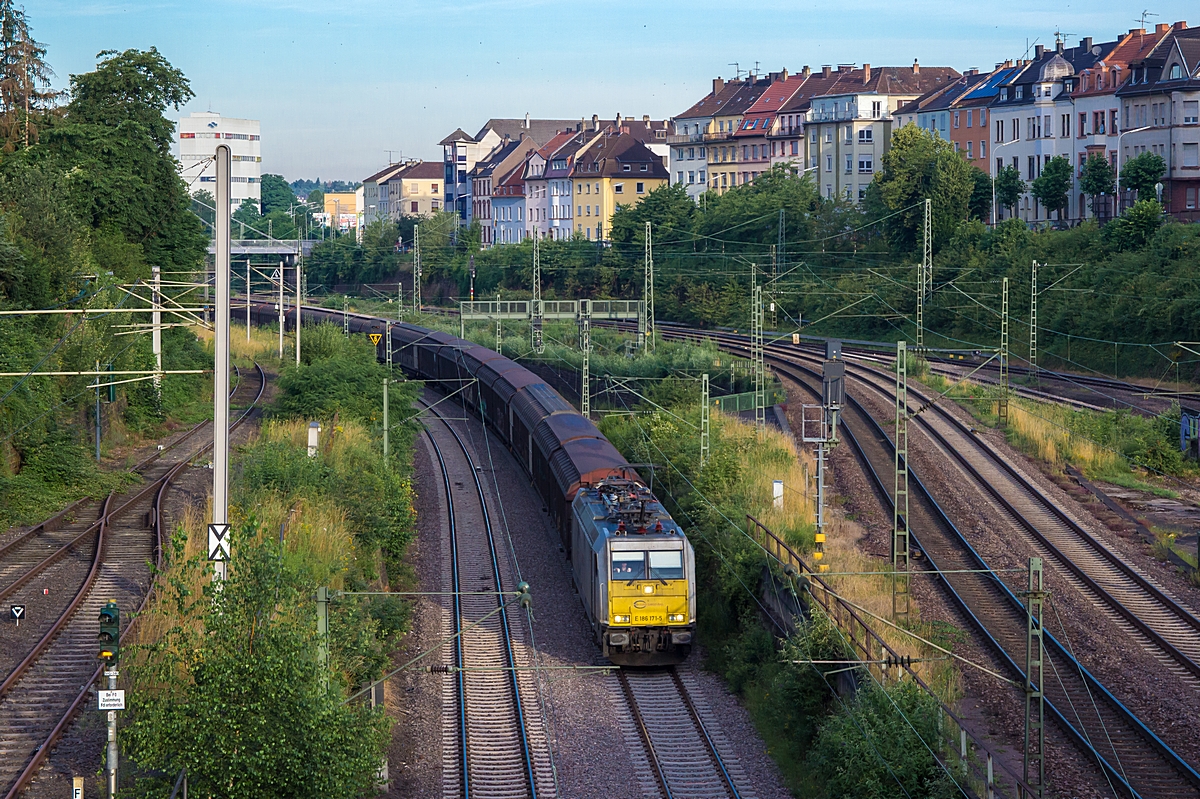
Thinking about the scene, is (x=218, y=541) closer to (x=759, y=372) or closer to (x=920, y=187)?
(x=759, y=372)

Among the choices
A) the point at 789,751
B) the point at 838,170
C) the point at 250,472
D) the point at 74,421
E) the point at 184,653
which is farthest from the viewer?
the point at 838,170

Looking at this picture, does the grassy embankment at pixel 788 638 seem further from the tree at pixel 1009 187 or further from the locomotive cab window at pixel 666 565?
the tree at pixel 1009 187

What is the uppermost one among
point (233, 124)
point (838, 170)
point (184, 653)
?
point (233, 124)

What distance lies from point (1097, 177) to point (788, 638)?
59174 millimetres

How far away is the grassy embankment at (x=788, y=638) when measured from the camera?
18.0 metres

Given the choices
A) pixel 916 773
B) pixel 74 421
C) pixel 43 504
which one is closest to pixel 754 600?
pixel 916 773

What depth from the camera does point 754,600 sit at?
88.0 ft

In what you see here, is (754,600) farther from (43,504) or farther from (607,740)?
(43,504)

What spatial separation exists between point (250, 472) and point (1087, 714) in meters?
19.2

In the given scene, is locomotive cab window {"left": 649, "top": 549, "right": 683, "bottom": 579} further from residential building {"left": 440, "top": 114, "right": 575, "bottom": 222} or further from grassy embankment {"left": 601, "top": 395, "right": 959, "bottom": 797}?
residential building {"left": 440, "top": 114, "right": 575, "bottom": 222}

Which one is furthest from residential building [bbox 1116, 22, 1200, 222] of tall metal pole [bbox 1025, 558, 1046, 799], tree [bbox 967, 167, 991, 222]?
tall metal pole [bbox 1025, 558, 1046, 799]

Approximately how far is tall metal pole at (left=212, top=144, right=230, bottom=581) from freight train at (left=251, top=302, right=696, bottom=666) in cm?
778

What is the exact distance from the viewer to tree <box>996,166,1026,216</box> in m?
82.4

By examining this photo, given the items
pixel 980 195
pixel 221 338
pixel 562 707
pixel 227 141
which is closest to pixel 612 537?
pixel 562 707
